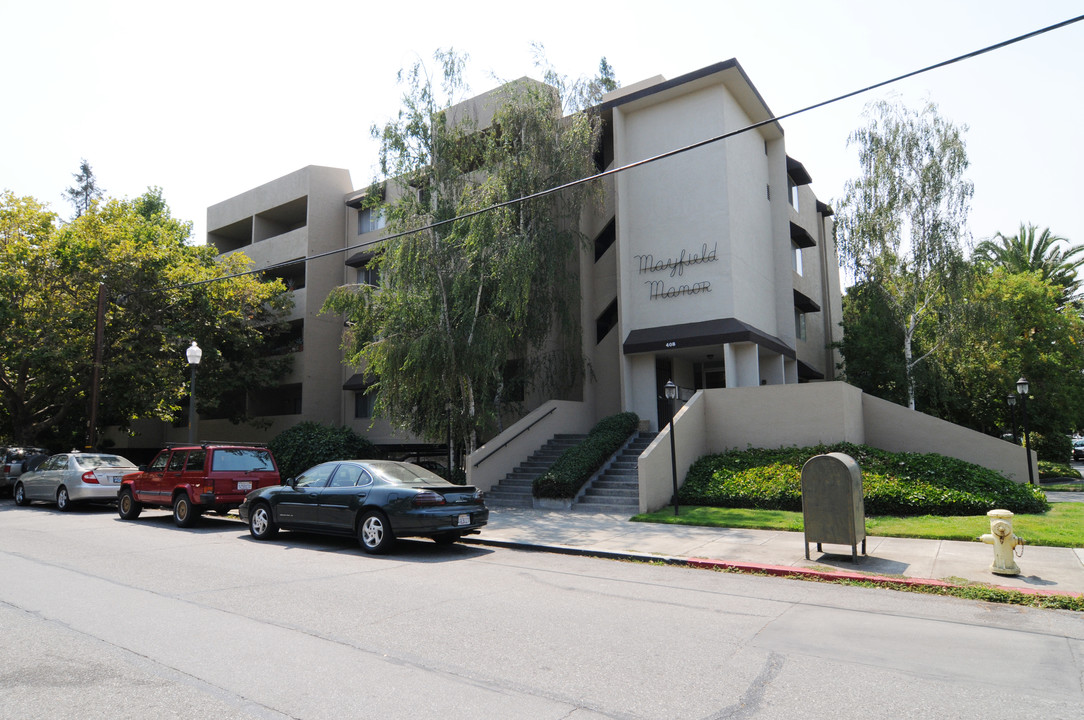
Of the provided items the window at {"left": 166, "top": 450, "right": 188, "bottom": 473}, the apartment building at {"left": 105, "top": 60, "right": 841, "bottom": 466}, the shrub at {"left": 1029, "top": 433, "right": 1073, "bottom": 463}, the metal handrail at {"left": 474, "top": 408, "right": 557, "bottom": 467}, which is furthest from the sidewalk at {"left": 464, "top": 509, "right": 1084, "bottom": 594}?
the shrub at {"left": 1029, "top": 433, "right": 1073, "bottom": 463}

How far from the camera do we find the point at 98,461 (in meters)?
18.3

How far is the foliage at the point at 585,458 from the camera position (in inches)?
638

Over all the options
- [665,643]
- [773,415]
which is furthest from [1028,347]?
[665,643]

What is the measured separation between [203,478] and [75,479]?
250 inches

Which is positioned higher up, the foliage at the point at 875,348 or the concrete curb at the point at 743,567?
the foliage at the point at 875,348

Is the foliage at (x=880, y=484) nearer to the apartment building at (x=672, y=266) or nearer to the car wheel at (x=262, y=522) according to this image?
the apartment building at (x=672, y=266)

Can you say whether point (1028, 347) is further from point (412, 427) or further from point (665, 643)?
point (665, 643)

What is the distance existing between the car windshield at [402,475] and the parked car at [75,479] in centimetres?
1054

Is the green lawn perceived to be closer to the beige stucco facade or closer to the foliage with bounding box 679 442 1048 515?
the foliage with bounding box 679 442 1048 515

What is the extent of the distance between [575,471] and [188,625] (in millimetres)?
11157

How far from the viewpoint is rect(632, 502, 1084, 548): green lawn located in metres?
11.0

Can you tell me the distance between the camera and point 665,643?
5.82 m

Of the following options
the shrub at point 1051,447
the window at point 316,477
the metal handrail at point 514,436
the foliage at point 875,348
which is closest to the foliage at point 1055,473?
the shrub at point 1051,447

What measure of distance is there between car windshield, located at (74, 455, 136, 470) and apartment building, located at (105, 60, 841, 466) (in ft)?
24.2
